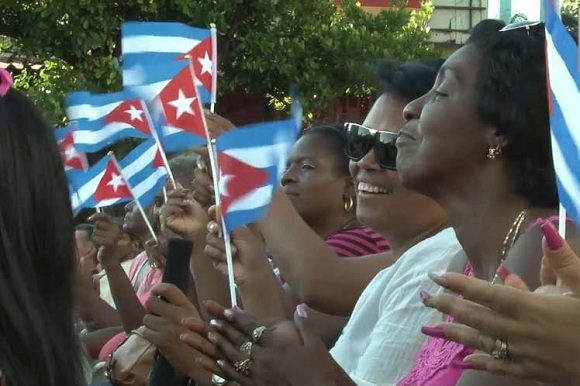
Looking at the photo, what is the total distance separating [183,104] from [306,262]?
80cm

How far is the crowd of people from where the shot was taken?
1735 millimetres

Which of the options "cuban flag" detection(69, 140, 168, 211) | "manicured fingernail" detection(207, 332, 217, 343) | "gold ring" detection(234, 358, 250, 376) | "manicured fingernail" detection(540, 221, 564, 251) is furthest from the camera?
"cuban flag" detection(69, 140, 168, 211)

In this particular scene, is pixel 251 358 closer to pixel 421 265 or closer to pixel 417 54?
pixel 421 265

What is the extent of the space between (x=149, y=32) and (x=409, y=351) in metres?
1.81

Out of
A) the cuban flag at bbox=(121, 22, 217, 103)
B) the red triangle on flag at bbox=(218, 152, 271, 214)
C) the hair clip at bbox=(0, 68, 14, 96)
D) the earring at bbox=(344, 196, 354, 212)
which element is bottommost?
the earring at bbox=(344, 196, 354, 212)

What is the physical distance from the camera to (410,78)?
3604 mm

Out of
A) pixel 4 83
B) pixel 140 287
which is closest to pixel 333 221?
pixel 140 287

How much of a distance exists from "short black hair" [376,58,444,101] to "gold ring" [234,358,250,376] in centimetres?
129

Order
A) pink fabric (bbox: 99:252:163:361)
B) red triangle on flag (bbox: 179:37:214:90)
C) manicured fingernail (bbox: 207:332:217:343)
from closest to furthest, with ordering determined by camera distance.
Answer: manicured fingernail (bbox: 207:332:217:343) < red triangle on flag (bbox: 179:37:214:90) < pink fabric (bbox: 99:252:163:361)

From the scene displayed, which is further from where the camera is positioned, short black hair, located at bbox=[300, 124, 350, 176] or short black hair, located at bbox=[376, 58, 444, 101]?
short black hair, located at bbox=[300, 124, 350, 176]

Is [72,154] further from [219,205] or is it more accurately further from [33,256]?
[33,256]

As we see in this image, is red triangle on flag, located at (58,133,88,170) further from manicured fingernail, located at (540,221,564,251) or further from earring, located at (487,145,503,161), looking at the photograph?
manicured fingernail, located at (540,221,564,251)

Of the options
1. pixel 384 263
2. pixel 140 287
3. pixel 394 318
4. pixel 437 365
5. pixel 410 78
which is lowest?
pixel 140 287

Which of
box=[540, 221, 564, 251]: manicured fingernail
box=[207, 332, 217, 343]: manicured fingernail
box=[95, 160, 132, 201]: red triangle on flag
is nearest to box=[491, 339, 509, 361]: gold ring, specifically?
box=[540, 221, 564, 251]: manicured fingernail
